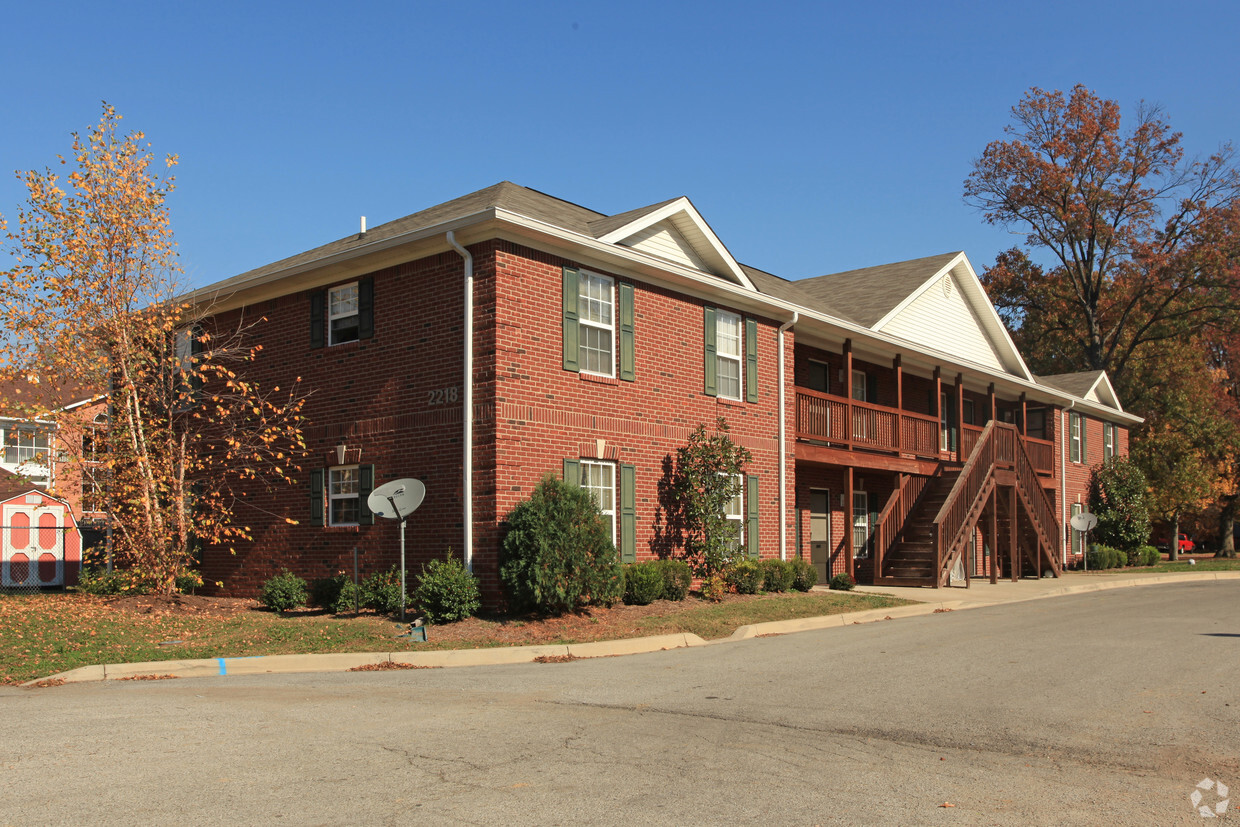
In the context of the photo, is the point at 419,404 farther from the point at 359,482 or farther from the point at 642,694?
the point at 642,694

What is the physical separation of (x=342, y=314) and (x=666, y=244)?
6014mm

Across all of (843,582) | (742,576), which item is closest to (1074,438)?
(843,582)

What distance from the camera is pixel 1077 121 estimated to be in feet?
161

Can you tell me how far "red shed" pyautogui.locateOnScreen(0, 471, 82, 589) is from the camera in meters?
25.1

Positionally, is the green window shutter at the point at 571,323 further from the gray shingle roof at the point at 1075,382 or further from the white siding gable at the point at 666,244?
the gray shingle roof at the point at 1075,382

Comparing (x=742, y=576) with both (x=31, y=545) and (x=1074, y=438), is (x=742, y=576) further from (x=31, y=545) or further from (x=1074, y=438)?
A: (x=1074, y=438)

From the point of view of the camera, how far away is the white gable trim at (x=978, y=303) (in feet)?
91.8

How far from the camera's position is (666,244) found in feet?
64.7

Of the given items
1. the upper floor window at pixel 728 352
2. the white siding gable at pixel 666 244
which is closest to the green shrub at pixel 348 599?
the white siding gable at pixel 666 244

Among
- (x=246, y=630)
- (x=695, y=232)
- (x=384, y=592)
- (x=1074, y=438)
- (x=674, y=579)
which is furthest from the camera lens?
(x=1074, y=438)

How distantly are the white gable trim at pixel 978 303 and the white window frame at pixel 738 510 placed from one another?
831cm

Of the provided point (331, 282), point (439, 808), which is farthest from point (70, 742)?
point (331, 282)

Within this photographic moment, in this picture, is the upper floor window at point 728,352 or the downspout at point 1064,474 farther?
the downspout at point 1064,474

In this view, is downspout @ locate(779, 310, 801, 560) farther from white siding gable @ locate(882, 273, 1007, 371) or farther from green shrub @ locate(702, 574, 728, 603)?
white siding gable @ locate(882, 273, 1007, 371)
